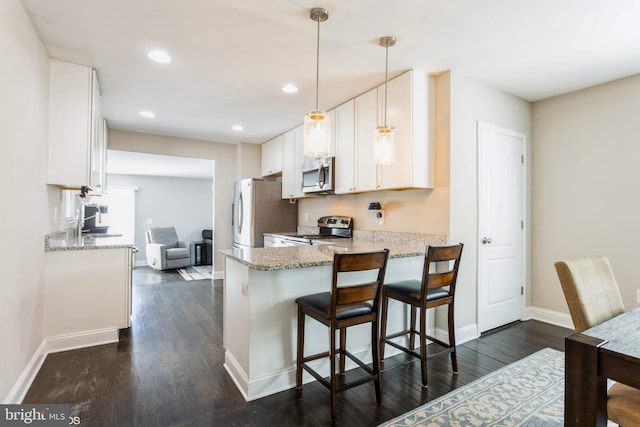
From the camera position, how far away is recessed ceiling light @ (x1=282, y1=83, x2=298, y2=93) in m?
3.20

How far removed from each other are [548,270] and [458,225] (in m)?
1.53

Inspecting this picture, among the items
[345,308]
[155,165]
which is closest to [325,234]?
[345,308]

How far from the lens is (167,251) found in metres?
6.48

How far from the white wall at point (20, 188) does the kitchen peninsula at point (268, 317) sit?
1.24 m

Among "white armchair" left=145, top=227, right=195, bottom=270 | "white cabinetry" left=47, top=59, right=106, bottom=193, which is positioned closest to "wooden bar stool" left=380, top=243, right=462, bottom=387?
"white cabinetry" left=47, top=59, right=106, bottom=193

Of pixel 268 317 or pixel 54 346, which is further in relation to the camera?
pixel 54 346

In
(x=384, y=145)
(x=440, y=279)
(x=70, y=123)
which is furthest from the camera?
(x=70, y=123)

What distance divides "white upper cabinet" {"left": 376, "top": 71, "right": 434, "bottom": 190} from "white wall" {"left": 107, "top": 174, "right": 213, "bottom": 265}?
6702mm

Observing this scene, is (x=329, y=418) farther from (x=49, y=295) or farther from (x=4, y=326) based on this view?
(x=49, y=295)

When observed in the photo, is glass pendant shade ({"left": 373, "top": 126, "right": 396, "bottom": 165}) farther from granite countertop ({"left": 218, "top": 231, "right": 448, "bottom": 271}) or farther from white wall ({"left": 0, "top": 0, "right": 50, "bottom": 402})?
white wall ({"left": 0, "top": 0, "right": 50, "bottom": 402})

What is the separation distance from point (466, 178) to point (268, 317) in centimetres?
221

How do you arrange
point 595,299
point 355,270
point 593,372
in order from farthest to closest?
point 355,270
point 595,299
point 593,372

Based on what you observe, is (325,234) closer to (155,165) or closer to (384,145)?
(384,145)

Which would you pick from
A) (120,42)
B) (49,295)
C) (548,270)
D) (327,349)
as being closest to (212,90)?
(120,42)
